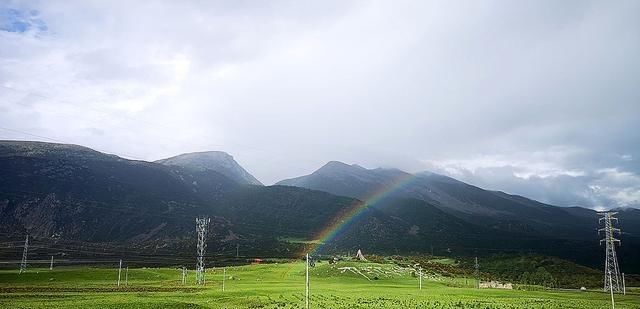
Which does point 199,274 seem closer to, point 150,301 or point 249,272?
point 249,272

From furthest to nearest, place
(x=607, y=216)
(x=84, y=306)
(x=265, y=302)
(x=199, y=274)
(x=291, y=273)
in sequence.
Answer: (x=291, y=273), (x=199, y=274), (x=607, y=216), (x=265, y=302), (x=84, y=306)

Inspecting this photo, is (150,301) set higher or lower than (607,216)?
lower

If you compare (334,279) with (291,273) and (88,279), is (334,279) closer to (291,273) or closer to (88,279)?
(291,273)

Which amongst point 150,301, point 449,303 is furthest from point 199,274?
point 449,303

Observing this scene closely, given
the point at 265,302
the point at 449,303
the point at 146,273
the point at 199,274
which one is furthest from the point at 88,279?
the point at 449,303

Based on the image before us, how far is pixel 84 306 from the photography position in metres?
78.3

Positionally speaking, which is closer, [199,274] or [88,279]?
[199,274]

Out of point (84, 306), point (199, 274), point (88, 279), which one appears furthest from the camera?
point (88, 279)

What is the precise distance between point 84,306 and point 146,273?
96061 mm

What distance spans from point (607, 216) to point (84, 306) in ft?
388

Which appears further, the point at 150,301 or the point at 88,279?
the point at 88,279

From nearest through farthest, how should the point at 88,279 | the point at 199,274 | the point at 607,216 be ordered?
the point at 607,216 → the point at 199,274 → the point at 88,279

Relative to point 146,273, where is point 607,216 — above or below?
above

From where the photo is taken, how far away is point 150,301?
286 feet
